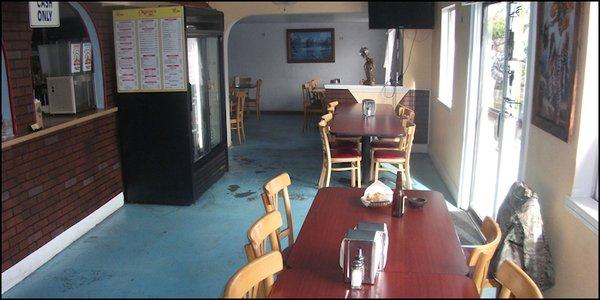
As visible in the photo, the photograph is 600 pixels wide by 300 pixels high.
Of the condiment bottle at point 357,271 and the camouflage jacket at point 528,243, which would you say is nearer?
the condiment bottle at point 357,271

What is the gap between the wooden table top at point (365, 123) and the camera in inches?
189

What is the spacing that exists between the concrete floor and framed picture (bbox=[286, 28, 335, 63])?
3372 mm

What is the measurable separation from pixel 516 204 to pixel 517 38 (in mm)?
1493

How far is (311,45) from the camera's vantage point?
10.2 m

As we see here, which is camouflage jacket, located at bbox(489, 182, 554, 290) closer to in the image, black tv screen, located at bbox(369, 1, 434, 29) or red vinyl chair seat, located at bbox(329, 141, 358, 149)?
black tv screen, located at bbox(369, 1, 434, 29)

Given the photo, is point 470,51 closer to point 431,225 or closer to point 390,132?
point 390,132

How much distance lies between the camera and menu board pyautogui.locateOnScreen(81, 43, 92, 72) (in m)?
4.00

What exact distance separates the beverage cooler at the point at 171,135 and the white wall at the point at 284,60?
5.50 m

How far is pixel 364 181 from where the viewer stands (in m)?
5.35

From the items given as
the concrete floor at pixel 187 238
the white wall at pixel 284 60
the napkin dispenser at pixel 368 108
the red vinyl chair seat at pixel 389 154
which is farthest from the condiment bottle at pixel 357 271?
the white wall at pixel 284 60

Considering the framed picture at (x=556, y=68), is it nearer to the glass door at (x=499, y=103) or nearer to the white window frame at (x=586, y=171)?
the white window frame at (x=586, y=171)

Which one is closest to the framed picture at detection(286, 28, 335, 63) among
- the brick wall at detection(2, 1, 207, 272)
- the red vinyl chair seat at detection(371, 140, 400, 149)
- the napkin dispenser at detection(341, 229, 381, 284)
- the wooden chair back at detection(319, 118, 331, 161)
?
the red vinyl chair seat at detection(371, 140, 400, 149)

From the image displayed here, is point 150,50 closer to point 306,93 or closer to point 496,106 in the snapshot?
point 496,106

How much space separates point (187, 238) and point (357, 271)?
235 cm
